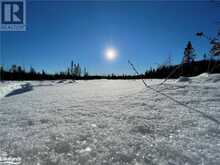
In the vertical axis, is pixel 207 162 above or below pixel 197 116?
below

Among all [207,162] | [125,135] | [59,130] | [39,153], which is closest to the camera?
[207,162]

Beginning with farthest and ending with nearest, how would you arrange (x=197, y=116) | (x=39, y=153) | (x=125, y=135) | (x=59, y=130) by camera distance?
(x=197, y=116) < (x=59, y=130) < (x=125, y=135) < (x=39, y=153)

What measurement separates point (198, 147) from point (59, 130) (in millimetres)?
1107

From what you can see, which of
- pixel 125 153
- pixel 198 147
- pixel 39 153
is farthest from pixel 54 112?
pixel 198 147

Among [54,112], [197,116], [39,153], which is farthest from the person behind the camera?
[54,112]

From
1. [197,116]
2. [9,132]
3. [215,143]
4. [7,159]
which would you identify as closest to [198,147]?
[215,143]

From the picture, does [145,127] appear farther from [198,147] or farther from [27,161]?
[27,161]

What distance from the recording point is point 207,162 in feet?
2.91

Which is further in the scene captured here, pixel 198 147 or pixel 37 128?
pixel 37 128

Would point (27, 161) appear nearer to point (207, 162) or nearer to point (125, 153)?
point (125, 153)

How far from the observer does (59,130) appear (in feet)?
4.42

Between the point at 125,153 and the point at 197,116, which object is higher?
the point at 197,116

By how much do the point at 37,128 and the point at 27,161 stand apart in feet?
1.62

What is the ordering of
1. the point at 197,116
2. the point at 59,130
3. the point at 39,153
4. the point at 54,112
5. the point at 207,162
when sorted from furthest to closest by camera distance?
the point at 54,112 < the point at 197,116 < the point at 59,130 < the point at 39,153 < the point at 207,162
